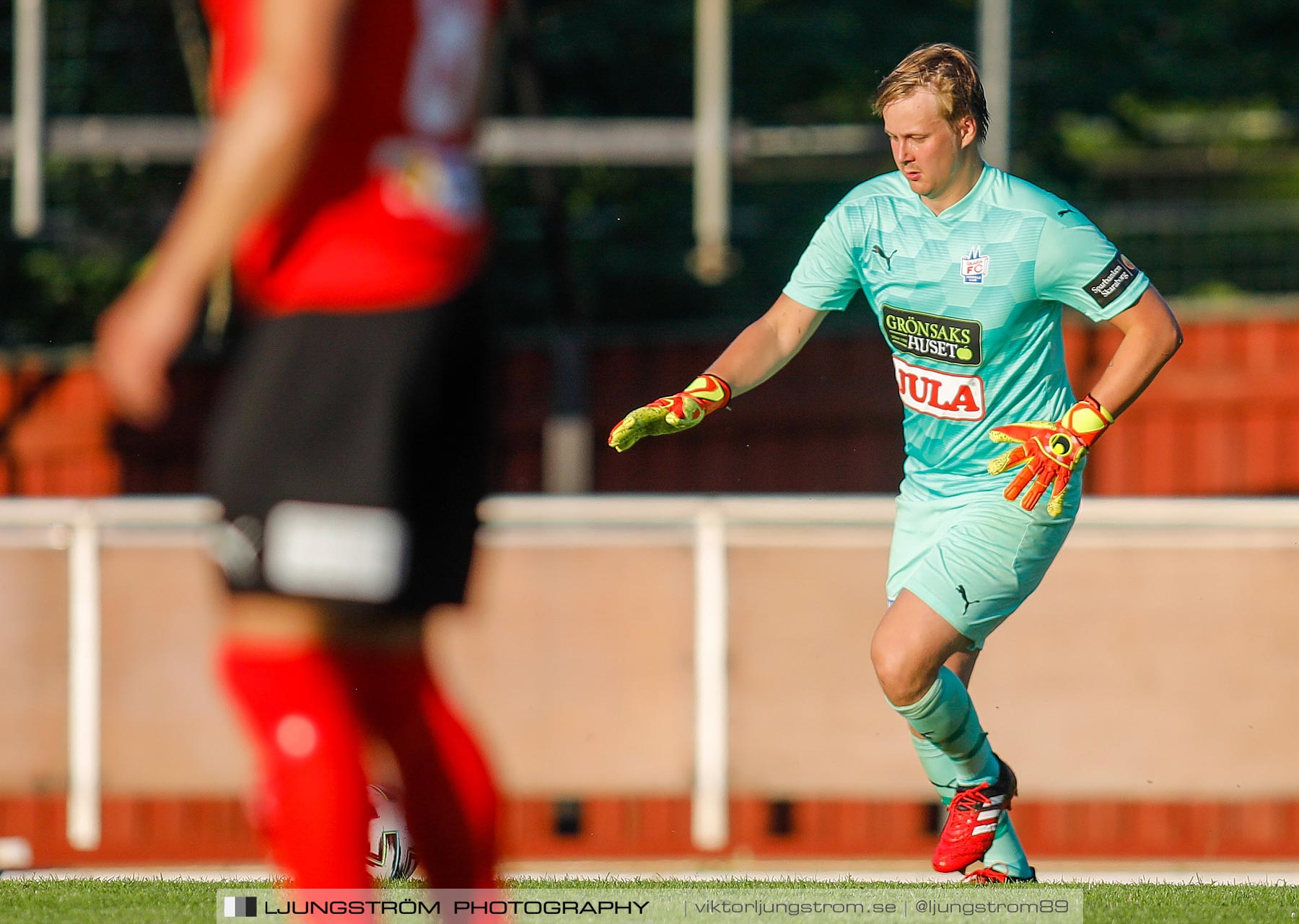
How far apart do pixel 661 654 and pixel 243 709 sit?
4.29 meters

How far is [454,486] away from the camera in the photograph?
229 cm

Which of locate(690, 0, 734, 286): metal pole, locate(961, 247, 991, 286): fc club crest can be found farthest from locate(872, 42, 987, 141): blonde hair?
locate(690, 0, 734, 286): metal pole

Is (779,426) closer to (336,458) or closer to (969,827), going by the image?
(969,827)

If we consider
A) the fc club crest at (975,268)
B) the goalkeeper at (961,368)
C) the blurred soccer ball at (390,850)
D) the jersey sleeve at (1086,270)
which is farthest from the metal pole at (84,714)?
the jersey sleeve at (1086,270)

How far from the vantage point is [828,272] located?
4.51 meters

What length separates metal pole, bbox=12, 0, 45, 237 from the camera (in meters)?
10.2

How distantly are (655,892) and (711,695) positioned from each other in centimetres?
198

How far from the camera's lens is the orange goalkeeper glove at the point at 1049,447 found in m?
3.99

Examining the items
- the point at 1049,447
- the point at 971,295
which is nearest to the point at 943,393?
the point at 971,295

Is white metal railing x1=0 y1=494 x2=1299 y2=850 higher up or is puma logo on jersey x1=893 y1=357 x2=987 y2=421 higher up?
puma logo on jersey x1=893 y1=357 x2=987 y2=421

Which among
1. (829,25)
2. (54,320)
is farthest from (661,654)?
(54,320)

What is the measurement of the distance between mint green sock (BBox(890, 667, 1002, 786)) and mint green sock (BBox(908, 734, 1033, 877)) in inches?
1.2

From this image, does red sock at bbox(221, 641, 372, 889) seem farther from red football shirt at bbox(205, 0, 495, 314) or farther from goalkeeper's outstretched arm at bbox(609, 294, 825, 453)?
goalkeeper's outstretched arm at bbox(609, 294, 825, 453)

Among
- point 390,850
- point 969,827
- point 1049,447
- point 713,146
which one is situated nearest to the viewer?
point 1049,447
